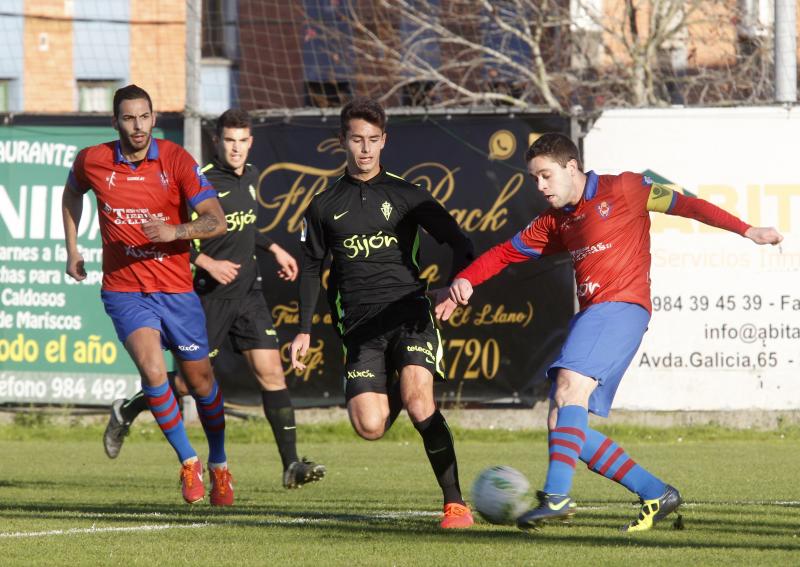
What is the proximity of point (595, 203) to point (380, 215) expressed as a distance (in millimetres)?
1161

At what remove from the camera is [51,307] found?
558 inches

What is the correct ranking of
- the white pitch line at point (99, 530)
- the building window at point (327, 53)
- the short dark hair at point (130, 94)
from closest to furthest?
the white pitch line at point (99, 530) < the short dark hair at point (130, 94) < the building window at point (327, 53)

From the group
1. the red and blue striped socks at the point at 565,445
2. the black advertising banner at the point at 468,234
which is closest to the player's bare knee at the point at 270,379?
the red and blue striped socks at the point at 565,445

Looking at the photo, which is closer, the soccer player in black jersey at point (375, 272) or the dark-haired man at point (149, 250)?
the soccer player in black jersey at point (375, 272)

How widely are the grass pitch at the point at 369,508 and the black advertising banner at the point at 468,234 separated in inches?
20.5

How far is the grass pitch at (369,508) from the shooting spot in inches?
235

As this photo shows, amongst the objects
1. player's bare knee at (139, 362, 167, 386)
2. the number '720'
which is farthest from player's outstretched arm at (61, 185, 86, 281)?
the number '720'

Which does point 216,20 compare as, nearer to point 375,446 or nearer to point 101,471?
point 375,446

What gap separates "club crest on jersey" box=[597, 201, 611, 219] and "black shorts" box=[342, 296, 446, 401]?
1.07 m

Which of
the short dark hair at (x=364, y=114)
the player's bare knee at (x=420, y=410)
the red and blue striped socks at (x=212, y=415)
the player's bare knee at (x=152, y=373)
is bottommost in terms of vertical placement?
the red and blue striped socks at (x=212, y=415)

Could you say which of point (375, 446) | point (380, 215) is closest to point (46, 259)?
point (375, 446)

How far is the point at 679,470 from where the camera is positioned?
412 inches

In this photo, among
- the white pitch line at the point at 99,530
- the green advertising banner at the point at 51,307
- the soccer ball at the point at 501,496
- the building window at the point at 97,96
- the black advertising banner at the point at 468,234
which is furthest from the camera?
the building window at the point at 97,96

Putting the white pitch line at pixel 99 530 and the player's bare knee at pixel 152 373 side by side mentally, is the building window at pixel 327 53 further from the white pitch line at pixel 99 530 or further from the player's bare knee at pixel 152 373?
the white pitch line at pixel 99 530
